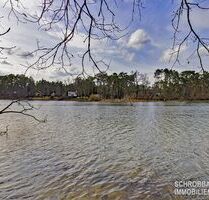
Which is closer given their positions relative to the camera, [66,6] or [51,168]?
[66,6]

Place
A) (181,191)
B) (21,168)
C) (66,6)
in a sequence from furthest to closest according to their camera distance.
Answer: (21,168)
(181,191)
(66,6)

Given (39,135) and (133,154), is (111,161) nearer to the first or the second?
(133,154)

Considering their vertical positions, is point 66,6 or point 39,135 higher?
point 66,6

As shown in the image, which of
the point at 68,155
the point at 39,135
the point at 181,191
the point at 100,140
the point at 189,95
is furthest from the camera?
the point at 189,95

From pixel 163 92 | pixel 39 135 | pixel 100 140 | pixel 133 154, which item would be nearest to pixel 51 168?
pixel 133 154

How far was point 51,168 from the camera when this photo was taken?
37.0 ft

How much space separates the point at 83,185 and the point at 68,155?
4.53 metres

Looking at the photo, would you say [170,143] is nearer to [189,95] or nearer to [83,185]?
[83,185]

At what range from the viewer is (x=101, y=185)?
9.10m

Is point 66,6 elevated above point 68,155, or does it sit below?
above

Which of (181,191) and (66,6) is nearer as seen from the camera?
(66,6)

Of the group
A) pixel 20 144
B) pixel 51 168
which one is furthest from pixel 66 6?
pixel 20 144

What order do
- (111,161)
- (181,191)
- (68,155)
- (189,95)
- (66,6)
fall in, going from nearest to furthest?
(66,6)
(181,191)
(111,161)
(68,155)
(189,95)

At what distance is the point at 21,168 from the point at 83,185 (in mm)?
3070
